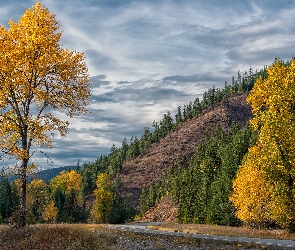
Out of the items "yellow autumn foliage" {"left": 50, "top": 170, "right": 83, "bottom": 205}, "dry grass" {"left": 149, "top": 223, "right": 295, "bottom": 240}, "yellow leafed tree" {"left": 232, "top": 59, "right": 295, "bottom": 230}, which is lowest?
"dry grass" {"left": 149, "top": 223, "right": 295, "bottom": 240}

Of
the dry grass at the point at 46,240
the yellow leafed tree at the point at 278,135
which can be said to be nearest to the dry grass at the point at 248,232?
the yellow leafed tree at the point at 278,135

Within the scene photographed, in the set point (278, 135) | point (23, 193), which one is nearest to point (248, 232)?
point (278, 135)

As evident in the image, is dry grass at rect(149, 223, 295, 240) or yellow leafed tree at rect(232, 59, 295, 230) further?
dry grass at rect(149, 223, 295, 240)

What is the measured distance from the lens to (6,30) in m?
20.9

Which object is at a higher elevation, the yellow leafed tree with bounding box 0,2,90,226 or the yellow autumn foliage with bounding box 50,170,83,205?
the yellow leafed tree with bounding box 0,2,90,226

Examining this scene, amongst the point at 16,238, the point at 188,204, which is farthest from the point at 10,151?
the point at 188,204

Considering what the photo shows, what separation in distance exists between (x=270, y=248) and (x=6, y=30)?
819 inches

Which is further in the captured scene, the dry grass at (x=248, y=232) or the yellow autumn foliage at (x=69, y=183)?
the yellow autumn foliage at (x=69, y=183)

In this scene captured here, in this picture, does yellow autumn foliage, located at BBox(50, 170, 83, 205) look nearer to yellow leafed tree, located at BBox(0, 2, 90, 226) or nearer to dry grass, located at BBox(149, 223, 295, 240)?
dry grass, located at BBox(149, 223, 295, 240)

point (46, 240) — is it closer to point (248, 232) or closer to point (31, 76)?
point (31, 76)

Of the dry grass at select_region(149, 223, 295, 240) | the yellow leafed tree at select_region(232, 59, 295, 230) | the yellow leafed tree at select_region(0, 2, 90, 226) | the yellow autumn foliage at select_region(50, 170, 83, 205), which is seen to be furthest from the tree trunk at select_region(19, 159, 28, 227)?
the yellow autumn foliage at select_region(50, 170, 83, 205)

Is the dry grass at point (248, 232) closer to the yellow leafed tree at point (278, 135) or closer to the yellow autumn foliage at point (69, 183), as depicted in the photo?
the yellow leafed tree at point (278, 135)

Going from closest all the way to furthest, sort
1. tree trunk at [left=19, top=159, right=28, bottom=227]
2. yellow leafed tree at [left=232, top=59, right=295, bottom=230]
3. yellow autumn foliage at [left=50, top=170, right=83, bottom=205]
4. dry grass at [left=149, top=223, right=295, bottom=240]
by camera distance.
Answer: tree trunk at [left=19, top=159, right=28, bottom=227] < yellow leafed tree at [left=232, top=59, right=295, bottom=230] < dry grass at [left=149, top=223, right=295, bottom=240] < yellow autumn foliage at [left=50, top=170, right=83, bottom=205]

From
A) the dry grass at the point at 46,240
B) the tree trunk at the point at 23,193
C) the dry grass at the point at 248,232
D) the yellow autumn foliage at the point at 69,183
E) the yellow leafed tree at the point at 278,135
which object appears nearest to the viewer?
the dry grass at the point at 46,240
